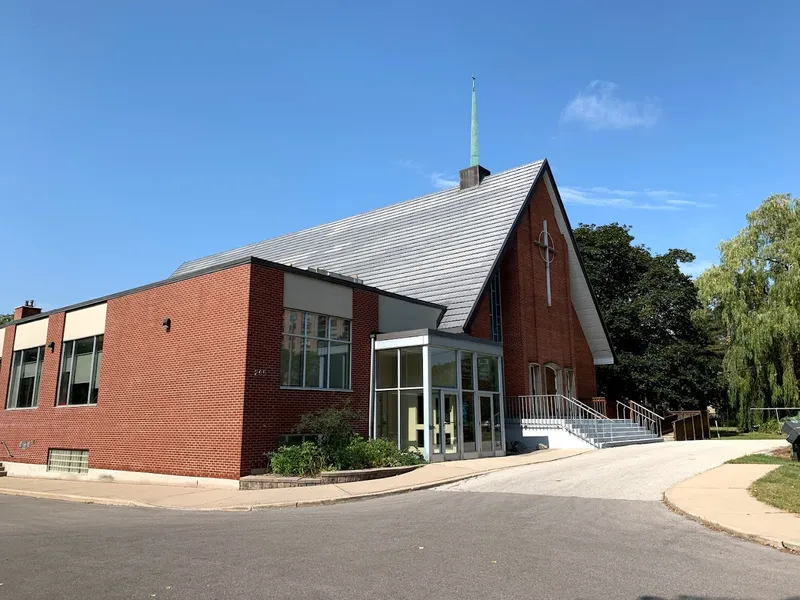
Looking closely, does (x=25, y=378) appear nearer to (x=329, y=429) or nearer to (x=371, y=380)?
(x=371, y=380)

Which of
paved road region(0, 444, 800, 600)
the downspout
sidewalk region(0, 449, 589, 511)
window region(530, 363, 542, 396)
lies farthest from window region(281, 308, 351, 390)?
window region(530, 363, 542, 396)

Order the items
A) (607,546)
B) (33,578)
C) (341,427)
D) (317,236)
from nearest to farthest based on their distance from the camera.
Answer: (33,578) < (607,546) < (341,427) < (317,236)

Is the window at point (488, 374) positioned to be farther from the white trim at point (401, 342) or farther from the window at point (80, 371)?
the window at point (80, 371)

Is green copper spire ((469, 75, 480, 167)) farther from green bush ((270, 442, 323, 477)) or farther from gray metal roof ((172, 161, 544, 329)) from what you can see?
green bush ((270, 442, 323, 477))

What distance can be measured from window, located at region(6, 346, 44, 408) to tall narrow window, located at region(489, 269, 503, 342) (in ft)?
57.7

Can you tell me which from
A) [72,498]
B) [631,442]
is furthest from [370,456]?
[631,442]

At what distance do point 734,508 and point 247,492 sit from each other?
946 cm

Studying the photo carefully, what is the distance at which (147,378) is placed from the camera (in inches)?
677

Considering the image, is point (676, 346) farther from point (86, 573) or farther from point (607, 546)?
point (86, 573)

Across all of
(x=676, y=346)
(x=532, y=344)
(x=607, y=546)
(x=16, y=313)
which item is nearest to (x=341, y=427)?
(x=607, y=546)

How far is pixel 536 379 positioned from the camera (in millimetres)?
26906

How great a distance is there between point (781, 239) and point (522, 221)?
12.5 m

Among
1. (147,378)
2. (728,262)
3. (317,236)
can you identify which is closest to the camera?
(147,378)

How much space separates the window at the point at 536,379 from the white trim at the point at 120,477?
15.6 metres
